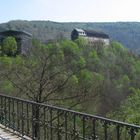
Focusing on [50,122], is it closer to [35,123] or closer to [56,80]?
[35,123]

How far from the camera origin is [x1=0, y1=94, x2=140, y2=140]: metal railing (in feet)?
18.5

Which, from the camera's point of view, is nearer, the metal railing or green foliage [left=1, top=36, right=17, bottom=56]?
the metal railing

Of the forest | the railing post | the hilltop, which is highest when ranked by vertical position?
the railing post

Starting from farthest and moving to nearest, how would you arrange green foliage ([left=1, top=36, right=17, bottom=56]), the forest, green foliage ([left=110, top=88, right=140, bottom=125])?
green foliage ([left=1, top=36, right=17, bottom=56]) < green foliage ([left=110, top=88, right=140, bottom=125]) < the forest

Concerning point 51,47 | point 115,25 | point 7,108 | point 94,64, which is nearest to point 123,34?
point 115,25

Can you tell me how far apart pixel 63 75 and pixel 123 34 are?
10456 cm

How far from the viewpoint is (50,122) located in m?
6.95

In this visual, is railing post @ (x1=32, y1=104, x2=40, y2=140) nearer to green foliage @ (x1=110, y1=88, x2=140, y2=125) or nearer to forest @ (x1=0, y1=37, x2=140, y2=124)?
forest @ (x1=0, y1=37, x2=140, y2=124)

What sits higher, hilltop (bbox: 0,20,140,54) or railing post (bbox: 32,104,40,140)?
railing post (bbox: 32,104,40,140)

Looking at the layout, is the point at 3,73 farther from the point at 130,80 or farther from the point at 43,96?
the point at 130,80

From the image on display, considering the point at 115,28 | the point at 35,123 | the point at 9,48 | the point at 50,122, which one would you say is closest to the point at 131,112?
the point at 9,48

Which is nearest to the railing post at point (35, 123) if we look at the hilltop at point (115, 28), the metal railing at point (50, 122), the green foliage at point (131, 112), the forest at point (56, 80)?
the metal railing at point (50, 122)

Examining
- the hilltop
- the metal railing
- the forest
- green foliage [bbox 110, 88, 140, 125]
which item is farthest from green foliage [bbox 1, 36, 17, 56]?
the hilltop

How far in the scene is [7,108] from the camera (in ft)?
28.7
